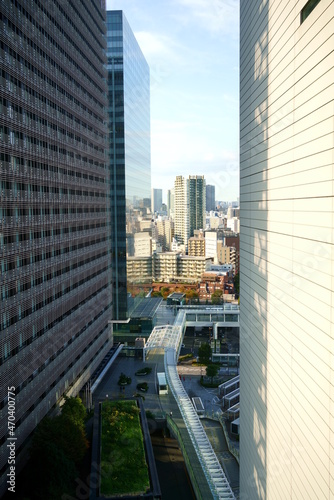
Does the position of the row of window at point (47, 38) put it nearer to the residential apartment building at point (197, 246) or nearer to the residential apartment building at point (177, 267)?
the residential apartment building at point (177, 267)

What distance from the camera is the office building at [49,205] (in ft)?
41.2

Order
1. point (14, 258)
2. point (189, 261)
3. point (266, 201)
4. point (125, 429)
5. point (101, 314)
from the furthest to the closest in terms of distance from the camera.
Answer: point (189, 261)
point (101, 314)
point (125, 429)
point (14, 258)
point (266, 201)

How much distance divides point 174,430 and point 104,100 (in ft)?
59.9

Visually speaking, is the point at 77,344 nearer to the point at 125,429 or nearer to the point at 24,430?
the point at 125,429

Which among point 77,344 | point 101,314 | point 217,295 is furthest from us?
point 217,295

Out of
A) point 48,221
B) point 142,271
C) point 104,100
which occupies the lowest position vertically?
point 142,271

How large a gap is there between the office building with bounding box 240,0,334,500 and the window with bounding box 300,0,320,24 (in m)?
0.01

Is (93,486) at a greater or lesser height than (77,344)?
lesser

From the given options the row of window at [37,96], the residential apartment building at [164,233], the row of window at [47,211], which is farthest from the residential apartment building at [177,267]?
the row of window at [37,96]

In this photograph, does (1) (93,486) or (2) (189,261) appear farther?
(2) (189,261)

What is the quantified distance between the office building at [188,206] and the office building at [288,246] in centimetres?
6679

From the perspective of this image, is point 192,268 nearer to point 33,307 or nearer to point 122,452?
point 122,452

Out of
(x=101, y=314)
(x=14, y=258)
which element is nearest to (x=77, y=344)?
(x=101, y=314)

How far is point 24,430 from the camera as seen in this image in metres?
13.3
